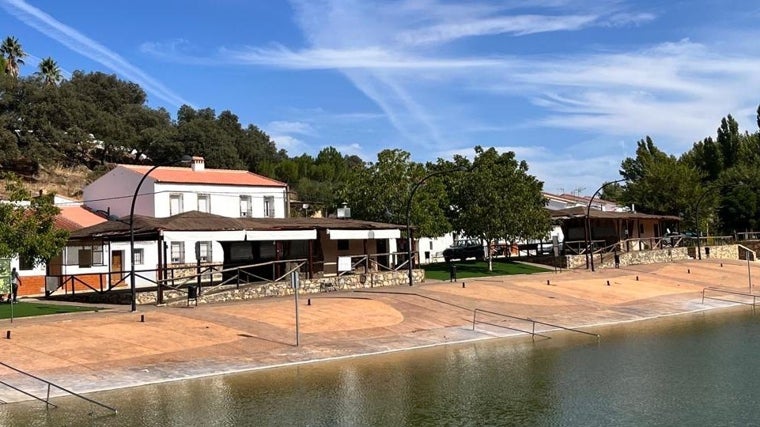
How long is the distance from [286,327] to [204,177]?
3436cm

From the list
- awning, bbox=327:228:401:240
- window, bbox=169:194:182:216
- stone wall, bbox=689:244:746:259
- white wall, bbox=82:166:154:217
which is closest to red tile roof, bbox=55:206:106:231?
white wall, bbox=82:166:154:217

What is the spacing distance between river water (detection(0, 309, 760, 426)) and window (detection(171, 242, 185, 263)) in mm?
31183

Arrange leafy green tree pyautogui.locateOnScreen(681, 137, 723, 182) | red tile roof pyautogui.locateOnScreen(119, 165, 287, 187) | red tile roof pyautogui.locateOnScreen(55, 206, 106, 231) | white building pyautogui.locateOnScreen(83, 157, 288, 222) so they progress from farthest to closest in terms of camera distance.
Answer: leafy green tree pyautogui.locateOnScreen(681, 137, 723, 182) → red tile roof pyautogui.locateOnScreen(119, 165, 287, 187) → white building pyautogui.locateOnScreen(83, 157, 288, 222) → red tile roof pyautogui.locateOnScreen(55, 206, 106, 231)

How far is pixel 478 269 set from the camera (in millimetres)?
57688

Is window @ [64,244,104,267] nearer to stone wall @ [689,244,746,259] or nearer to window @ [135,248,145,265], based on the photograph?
window @ [135,248,145,265]

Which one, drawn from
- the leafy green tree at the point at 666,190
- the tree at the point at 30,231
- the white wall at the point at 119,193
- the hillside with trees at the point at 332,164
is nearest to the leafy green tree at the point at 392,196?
the hillside with trees at the point at 332,164

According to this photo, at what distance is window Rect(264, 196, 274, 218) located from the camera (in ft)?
209

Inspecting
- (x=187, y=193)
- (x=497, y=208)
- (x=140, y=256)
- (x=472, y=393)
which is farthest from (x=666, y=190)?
(x=472, y=393)

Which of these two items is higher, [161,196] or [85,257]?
[161,196]

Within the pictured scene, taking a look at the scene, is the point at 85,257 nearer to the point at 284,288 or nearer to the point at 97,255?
the point at 97,255

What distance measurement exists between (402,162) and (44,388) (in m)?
40.3

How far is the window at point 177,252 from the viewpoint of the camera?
5384 cm

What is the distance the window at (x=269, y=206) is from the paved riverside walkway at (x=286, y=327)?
22876 millimetres

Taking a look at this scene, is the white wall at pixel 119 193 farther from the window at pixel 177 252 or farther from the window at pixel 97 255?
the window at pixel 97 255
